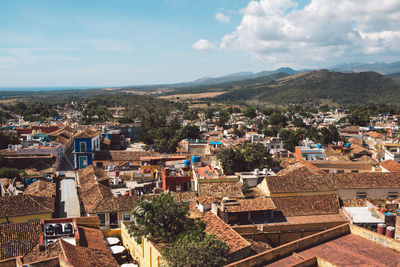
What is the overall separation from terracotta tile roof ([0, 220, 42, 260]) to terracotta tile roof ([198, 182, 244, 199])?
35.4 feet

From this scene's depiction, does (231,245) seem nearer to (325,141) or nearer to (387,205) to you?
(387,205)

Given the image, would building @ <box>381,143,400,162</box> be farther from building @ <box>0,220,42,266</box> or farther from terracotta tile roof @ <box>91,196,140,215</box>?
building @ <box>0,220,42,266</box>

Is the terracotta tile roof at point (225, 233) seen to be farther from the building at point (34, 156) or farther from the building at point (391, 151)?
the building at point (34, 156)

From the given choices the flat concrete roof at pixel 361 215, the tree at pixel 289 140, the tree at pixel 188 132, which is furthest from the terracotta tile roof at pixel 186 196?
the tree at pixel 188 132

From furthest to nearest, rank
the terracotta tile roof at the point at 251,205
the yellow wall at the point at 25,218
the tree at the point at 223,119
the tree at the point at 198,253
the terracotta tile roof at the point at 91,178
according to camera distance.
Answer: the tree at the point at 223,119
the terracotta tile roof at the point at 91,178
the yellow wall at the point at 25,218
the terracotta tile roof at the point at 251,205
the tree at the point at 198,253

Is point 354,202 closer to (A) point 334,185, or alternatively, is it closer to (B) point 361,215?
(A) point 334,185

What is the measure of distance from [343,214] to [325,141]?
38.1 meters

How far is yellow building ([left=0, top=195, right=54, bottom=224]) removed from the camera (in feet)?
74.8

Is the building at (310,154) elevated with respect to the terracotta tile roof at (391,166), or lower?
lower

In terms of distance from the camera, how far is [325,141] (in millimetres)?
58531

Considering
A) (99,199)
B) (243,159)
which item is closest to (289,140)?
(243,159)

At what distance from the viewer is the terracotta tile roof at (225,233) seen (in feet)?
47.8

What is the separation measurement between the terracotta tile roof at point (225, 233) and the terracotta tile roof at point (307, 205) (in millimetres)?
6798

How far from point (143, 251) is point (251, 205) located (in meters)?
7.90
